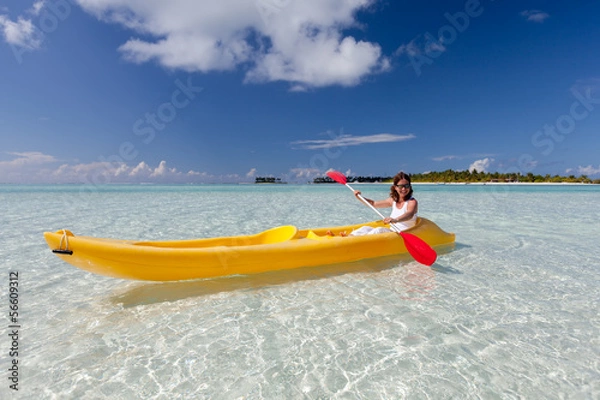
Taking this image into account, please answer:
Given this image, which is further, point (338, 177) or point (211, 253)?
point (338, 177)

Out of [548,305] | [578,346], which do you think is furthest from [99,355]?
[548,305]

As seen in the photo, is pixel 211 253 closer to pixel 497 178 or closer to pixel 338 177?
pixel 338 177

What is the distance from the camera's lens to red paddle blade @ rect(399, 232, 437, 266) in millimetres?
4605

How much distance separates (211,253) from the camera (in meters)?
3.76

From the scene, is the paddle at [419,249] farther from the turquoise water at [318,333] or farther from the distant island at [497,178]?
the distant island at [497,178]

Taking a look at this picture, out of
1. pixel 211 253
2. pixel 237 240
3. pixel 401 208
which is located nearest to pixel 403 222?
pixel 401 208

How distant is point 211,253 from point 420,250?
9.87 feet

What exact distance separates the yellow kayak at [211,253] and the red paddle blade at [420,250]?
0.27 m

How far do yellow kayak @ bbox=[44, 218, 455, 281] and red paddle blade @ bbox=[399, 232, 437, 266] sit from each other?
0.27 m

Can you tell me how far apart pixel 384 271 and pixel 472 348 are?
201 cm

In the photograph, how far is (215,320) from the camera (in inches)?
122

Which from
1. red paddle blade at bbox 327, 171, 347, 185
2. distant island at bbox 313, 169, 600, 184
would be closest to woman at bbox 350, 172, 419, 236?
red paddle blade at bbox 327, 171, 347, 185

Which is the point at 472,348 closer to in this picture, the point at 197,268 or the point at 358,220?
the point at 197,268

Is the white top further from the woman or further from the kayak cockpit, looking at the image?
the kayak cockpit
